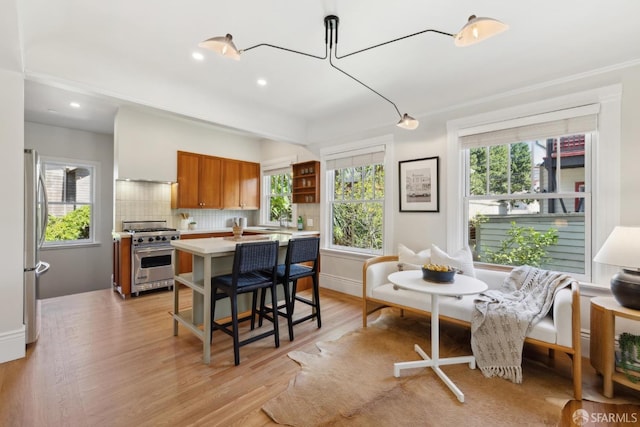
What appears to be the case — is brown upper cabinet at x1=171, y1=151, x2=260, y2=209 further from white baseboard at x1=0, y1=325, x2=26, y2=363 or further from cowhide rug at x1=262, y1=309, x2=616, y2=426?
cowhide rug at x1=262, y1=309, x2=616, y2=426

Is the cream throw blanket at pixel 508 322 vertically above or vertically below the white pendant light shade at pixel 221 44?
below

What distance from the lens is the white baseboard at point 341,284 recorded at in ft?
14.0

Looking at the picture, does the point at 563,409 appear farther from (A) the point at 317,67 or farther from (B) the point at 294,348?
(A) the point at 317,67

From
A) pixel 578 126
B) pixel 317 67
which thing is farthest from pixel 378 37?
pixel 578 126

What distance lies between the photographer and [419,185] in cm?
367

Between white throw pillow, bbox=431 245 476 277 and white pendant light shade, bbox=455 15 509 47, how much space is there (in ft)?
6.90

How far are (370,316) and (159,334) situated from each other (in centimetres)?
230

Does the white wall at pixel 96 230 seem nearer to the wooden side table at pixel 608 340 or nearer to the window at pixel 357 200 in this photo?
the window at pixel 357 200

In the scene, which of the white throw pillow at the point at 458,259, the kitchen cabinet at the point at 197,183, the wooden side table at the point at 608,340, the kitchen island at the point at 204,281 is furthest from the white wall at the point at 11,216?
the wooden side table at the point at 608,340

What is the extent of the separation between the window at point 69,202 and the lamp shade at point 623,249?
7159mm

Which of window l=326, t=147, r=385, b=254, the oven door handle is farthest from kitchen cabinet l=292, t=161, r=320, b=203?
the oven door handle

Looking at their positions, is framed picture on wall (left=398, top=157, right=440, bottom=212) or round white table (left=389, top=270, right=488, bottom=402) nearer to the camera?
round white table (left=389, top=270, right=488, bottom=402)

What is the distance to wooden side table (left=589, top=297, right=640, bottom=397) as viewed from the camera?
6.39 ft

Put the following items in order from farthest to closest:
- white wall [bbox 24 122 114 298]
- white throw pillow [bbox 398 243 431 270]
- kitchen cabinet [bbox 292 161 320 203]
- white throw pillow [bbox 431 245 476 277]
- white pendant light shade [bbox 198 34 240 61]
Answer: white wall [bbox 24 122 114 298] < kitchen cabinet [bbox 292 161 320 203] < white throw pillow [bbox 398 243 431 270] < white throw pillow [bbox 431 245 476 277] < white pendant light shade [bbox 198 34 240 61]
